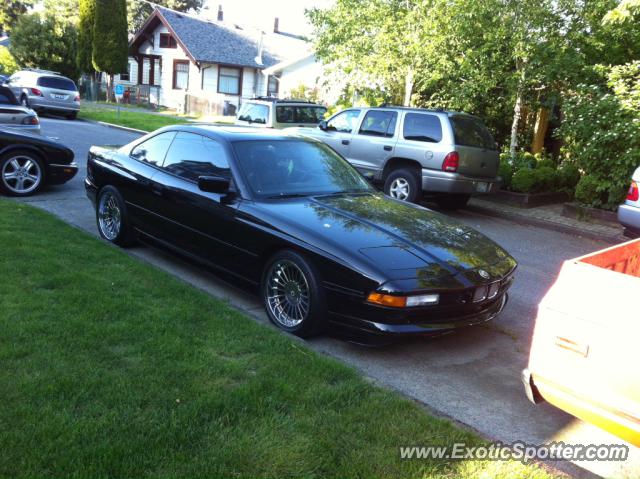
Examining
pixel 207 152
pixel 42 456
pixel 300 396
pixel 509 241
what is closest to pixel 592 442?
pixel 300 396

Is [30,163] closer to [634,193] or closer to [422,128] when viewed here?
[422,128]

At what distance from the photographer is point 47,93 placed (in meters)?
23.9

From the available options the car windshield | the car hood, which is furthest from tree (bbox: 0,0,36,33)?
the car hood

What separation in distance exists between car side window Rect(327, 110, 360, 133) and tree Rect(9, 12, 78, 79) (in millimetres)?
29930

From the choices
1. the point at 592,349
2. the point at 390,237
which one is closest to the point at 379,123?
the point at 390,237

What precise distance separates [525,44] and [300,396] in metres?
10.7

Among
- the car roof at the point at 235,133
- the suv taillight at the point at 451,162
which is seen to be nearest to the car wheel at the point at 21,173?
the car roof at the point at 235,133

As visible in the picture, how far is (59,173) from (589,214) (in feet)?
29.6

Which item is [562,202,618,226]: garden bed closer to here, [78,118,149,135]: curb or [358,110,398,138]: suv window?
[358,110,398,138]: suv window

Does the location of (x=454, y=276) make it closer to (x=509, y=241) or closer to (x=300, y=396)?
(x=300, y=396)

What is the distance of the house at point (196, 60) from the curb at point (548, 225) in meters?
24.1

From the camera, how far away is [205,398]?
340cm

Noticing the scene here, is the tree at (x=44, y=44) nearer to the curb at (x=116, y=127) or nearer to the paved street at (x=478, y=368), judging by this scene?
the curb at (x=116, y=127)

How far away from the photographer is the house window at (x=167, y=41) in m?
38.0
